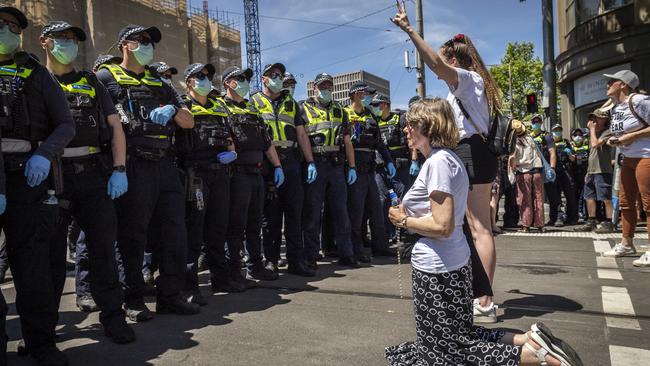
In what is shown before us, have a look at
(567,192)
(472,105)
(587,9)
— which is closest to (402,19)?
(472,105)

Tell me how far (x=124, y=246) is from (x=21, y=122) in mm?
1308

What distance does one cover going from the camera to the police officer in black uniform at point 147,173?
398cm

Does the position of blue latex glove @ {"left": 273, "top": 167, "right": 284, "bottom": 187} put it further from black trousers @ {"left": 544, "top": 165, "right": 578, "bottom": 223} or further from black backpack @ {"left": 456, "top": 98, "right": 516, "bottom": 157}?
black trousers @ {"left": 544, "top": 165, "right": 578, "bottom": 223}

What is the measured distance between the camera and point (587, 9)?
793 inches

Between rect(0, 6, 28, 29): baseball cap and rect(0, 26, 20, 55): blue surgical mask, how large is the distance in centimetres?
10

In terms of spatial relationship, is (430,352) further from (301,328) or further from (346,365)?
(301,328)

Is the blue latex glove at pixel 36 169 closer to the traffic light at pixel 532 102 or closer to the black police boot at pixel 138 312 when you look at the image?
the black police boot at pixel 138 312

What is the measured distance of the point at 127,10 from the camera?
3984 centimetres

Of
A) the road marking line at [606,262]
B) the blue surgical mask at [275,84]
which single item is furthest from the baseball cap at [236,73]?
the road marking line at [606,262]

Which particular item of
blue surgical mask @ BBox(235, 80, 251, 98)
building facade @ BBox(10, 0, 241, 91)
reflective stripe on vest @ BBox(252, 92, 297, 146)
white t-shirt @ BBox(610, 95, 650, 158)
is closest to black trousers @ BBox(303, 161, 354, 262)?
reflective stripe on vest @ BBox(252, 92, 297, 146)

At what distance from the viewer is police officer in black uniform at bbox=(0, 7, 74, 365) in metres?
3.03

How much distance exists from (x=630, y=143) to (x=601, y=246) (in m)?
1.87

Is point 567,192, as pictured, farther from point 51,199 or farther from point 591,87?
point 591,87

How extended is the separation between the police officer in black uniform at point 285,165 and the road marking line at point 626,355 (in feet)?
10.5
